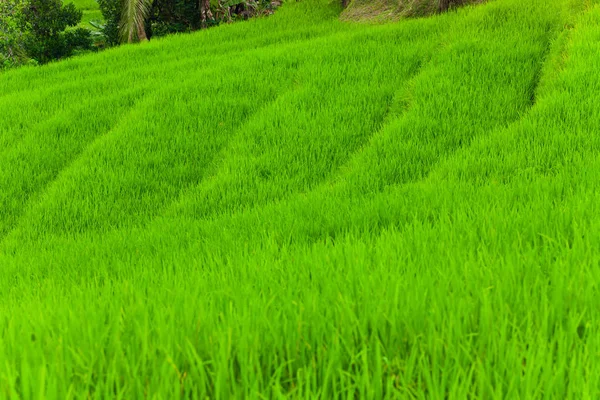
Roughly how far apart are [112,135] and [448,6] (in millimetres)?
5423

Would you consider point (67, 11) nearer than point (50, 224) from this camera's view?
No

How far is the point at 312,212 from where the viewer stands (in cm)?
371

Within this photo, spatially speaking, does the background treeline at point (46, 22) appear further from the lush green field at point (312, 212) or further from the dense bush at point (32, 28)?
the lush green field at point (312, 212)

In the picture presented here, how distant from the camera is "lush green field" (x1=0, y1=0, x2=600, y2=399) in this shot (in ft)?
3.61

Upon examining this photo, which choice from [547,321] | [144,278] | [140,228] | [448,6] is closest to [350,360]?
[547,321]

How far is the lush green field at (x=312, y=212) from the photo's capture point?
43.4 inches

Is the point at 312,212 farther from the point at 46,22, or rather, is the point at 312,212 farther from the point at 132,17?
the point at 46,22

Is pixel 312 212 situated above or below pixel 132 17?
below

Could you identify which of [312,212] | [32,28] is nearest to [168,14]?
[32,28]

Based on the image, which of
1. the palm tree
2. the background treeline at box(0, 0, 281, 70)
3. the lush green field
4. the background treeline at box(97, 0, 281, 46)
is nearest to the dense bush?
the background treeline at box(0, 0, 281, 70)

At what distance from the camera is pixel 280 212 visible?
3816 millimetres

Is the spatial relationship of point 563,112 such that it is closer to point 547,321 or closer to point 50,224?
point 547,321

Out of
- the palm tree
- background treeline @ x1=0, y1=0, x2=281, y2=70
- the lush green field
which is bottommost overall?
the lush green field

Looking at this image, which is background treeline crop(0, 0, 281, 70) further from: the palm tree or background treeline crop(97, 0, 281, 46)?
the palm tree
